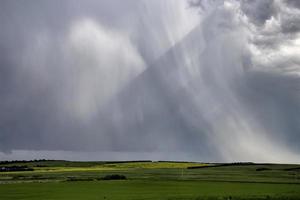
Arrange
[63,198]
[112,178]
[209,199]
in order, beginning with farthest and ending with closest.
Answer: [112,178], [63,198], [209,199]

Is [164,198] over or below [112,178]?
below

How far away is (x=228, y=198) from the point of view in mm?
60750

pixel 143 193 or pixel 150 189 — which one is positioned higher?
pixel 150 189

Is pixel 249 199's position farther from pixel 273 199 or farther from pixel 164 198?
pixel 164 198

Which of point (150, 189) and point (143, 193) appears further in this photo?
point (150, 189)

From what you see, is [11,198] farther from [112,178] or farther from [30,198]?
[112,178]

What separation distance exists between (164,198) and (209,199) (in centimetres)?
640

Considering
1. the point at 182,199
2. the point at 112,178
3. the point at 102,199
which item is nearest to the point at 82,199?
the point at 102,199

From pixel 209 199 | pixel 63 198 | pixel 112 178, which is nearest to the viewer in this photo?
pixel 209 199

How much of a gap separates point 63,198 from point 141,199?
11.6 m

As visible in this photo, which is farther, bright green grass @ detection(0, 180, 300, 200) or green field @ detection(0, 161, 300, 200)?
green field @ detection(0, 161, 300, 200)

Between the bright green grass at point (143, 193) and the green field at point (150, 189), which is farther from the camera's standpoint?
the green field at point (150, 189)

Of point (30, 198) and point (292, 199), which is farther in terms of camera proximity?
point (30, 198)

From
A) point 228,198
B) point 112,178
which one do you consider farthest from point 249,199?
point 112,178
